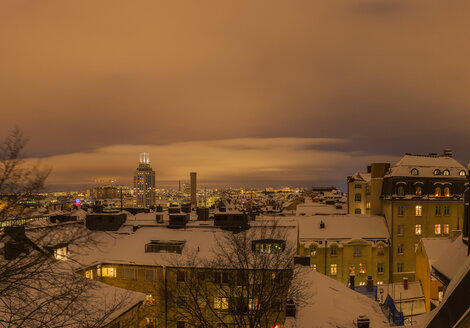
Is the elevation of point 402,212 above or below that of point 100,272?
above

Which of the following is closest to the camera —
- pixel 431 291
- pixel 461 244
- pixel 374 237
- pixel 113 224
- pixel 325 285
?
pixel 461 244

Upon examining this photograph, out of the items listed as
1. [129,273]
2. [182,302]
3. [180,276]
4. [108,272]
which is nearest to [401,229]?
[180,276]

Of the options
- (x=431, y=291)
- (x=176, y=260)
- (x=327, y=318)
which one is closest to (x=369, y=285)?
(x=431, y=291)

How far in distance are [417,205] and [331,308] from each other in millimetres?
34453

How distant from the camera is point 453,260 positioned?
12711 mm

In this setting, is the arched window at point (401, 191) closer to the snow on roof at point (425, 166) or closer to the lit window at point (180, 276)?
the snow on roof at point (425, 166)

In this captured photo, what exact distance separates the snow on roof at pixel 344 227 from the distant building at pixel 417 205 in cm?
183

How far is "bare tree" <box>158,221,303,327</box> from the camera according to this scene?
24844 mm

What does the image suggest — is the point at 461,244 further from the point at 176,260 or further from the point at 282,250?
the point at 176,260

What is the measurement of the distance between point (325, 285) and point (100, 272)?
22.5 meters

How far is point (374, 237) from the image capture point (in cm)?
4834

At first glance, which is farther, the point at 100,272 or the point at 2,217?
the point at 100,272

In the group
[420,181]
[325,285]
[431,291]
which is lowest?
[431,291]

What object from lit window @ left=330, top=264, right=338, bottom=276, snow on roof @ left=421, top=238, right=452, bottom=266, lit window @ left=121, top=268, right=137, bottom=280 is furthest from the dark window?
lit window @ left=330, top=264, right=338, bottom=276
